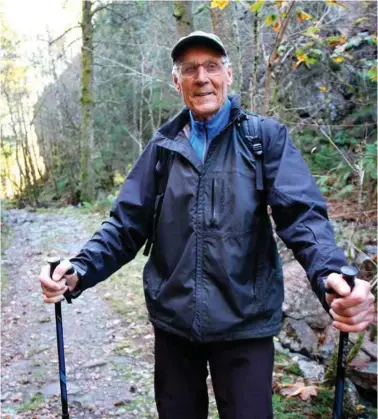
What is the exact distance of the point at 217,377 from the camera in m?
2.18

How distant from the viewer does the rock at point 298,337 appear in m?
4.55

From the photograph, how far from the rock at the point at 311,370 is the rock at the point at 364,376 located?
0.83 feet

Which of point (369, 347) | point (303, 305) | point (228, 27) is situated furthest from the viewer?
point (228, 27)

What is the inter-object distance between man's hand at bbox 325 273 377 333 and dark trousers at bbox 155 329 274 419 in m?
0.57

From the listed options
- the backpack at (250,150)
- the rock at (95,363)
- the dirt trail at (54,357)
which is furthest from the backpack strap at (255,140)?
the rock at (95,363)

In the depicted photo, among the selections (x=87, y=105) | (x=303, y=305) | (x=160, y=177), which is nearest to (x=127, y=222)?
(x=160, y=177)

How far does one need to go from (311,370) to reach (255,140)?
2770mm

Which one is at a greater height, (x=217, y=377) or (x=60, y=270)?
(x=60, y=270)

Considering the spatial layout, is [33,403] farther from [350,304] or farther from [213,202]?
[350,304]

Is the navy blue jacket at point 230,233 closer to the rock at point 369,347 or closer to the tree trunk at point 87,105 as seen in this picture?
the rock at point 369,347

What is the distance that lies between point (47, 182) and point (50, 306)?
14.5m

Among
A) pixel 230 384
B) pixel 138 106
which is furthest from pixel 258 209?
pixel 138 106

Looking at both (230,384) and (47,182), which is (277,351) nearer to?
(230,384)

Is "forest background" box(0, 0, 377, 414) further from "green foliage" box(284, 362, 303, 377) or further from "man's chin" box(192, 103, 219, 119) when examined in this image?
"man's chin" box(192, 103, 219, 119)
